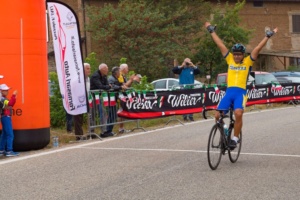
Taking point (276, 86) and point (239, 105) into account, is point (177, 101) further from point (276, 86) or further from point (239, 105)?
point (239, 105)

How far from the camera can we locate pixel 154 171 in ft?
31.7

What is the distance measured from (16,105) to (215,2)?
40.5 meters

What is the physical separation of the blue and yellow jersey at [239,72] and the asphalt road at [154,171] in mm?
1368

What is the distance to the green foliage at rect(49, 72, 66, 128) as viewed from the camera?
17.7 meters

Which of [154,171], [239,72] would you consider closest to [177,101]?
[239,72]

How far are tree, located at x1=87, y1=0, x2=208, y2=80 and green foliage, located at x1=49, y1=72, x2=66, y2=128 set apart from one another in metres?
21.6

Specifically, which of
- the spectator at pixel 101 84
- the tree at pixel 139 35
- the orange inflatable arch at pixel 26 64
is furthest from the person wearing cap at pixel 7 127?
the tree at pixel 139 35

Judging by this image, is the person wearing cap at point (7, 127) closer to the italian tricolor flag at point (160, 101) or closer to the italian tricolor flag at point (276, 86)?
the italian tricolor flag at point (160, 101)

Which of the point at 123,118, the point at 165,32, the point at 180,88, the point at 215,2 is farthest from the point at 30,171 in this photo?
the point at 215,2

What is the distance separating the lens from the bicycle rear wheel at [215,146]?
31.8 ft

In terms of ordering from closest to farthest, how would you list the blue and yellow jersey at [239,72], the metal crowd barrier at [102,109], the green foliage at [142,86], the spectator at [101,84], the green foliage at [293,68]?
the blue and yellow jersey at [239,72] → the metal crowd barrier at [102,109] → the spectator at [101,84] → the green foliage at [142,86] → the green foliage at [293,68]

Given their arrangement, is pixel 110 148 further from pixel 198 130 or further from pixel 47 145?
pixel 198 130

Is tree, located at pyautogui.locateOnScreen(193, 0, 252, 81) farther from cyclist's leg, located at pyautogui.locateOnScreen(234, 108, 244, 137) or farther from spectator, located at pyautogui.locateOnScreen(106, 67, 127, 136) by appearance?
cyclist's leg, located at pyautogui.locateOnScreen(234, 108, 244, 137)

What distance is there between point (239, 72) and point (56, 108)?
8.91m
